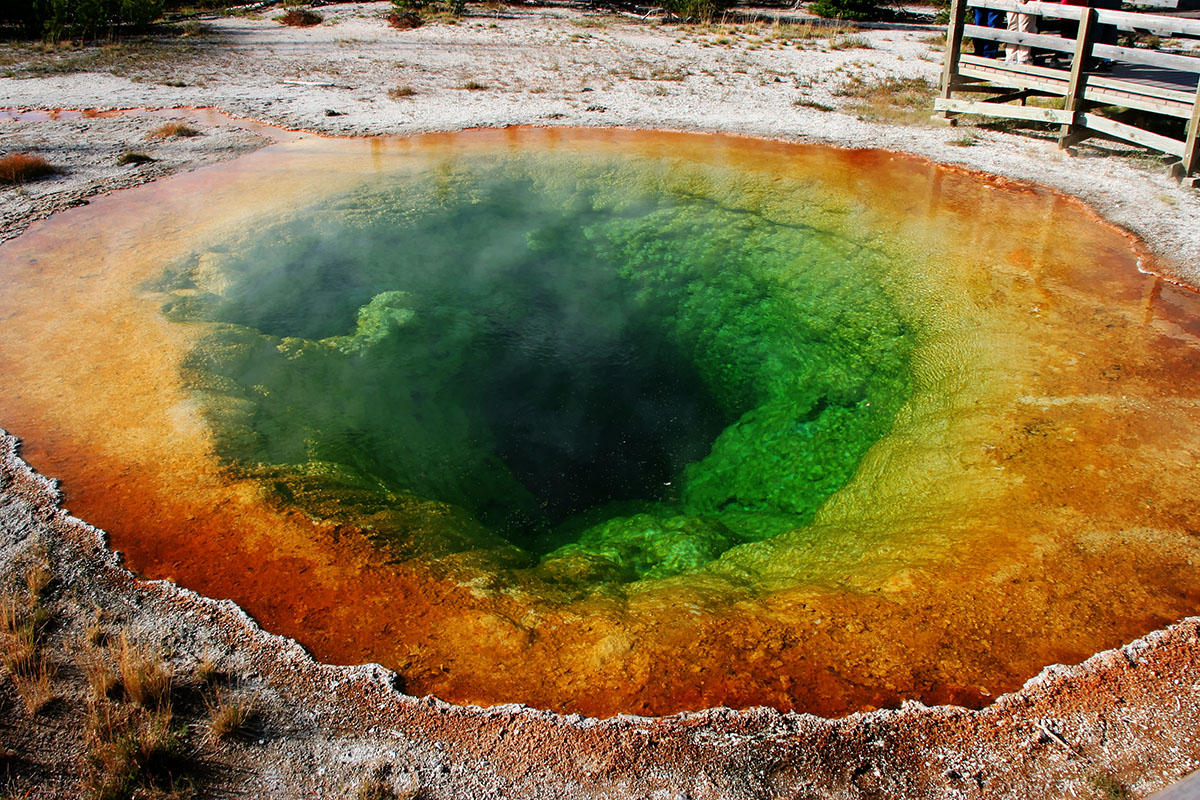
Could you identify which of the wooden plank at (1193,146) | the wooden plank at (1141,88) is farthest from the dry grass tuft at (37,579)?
the wooden plank at (1141,88)

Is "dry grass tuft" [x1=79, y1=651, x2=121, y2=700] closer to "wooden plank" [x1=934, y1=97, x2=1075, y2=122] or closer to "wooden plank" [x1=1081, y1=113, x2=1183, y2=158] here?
"wooden plank" [x1=1081, y1=113, x2=1183, y2=158]

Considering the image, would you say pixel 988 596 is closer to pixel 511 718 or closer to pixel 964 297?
pixel 511 718

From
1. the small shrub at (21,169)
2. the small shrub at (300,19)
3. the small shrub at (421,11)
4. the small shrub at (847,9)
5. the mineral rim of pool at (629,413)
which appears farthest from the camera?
the small shrub at (847,9)

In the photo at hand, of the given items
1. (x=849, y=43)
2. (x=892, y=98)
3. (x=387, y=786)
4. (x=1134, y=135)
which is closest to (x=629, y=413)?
(x=387, y=786)

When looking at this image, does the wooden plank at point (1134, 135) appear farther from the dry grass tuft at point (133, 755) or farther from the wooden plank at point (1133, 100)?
the dry grass tuft at point (133, 755)

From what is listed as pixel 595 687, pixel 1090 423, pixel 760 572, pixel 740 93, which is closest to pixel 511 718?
pixel 595 687

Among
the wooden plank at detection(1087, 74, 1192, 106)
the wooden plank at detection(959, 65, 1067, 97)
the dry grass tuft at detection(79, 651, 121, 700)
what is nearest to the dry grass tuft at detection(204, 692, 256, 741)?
the dry grass tuft at detection(79, 651, 121, 700)
